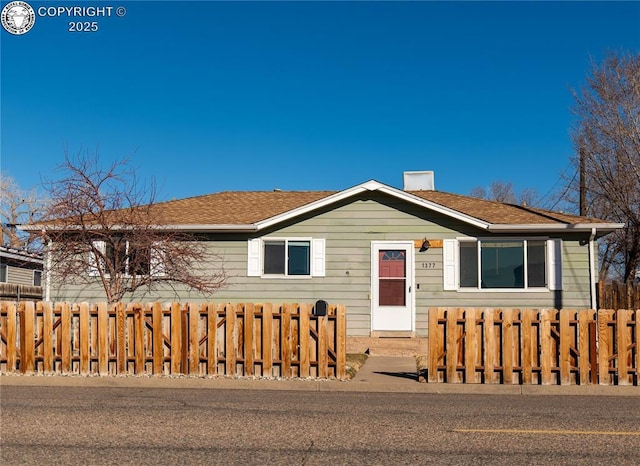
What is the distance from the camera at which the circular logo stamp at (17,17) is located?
14.7m

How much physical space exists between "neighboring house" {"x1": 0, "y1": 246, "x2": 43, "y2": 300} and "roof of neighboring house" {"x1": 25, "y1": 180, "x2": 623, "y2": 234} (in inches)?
357

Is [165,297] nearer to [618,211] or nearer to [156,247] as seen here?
[156,247]

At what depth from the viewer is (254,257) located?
1867 centimetres

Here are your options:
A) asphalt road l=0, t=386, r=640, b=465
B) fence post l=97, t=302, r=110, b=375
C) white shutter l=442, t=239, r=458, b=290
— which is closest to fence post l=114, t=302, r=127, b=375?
fence post l=97, t=302, r=110, b=375

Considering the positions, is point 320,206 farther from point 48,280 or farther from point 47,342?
point 47,342

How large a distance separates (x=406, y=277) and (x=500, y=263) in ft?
7.96

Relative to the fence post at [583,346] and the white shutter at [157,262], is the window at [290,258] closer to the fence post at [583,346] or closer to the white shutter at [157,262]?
the white shutter at [157,262]

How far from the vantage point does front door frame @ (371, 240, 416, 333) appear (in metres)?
18.2

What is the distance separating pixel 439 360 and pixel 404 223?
6664 millimetres

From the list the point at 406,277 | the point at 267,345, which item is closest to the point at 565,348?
the point at 267,345

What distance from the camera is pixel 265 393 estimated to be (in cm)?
1128

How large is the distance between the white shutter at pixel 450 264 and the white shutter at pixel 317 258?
3104 millimetres

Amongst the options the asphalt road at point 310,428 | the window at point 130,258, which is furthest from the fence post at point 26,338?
the window at point 130,258

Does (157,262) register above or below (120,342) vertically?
above
